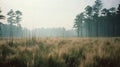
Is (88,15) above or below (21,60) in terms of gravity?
above

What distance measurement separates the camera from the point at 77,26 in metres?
77.7

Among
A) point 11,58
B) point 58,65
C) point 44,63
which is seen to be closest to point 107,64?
point 58,65

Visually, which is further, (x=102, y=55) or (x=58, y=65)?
(x=102, y=55)

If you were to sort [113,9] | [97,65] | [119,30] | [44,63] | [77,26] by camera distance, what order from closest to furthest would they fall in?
[97,65] < [44,63] < [113,9] < [119,30] < [77,26]

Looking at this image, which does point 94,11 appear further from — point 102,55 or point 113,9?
point 102,55

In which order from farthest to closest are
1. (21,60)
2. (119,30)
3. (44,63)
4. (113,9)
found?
(119,30) → (113,9) → (21,60) → (44,63)

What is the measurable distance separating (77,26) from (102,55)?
7032 cm

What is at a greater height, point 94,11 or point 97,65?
point 94,11

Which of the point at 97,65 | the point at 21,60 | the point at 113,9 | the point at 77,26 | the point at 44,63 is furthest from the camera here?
the point at 77,26

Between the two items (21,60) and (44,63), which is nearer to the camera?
(44,63)

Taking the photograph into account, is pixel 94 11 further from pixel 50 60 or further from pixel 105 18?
pixel 50 60

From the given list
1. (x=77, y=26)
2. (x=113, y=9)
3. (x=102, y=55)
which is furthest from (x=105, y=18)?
(x=102, y=55)

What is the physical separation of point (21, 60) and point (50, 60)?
4.35ft

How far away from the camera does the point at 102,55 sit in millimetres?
7773
